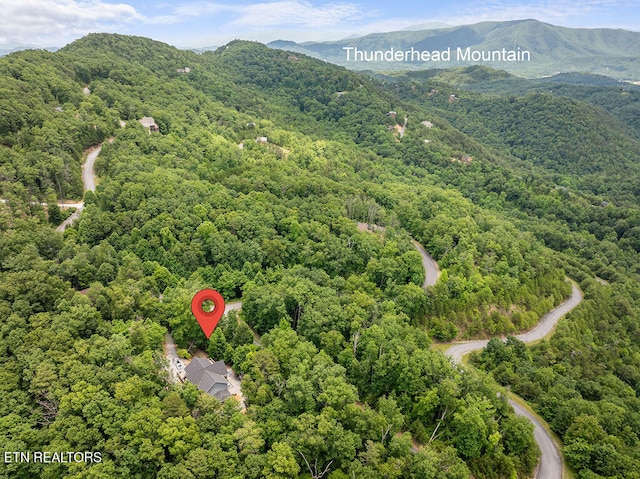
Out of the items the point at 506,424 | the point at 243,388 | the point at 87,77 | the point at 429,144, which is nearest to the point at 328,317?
the point at 243,388

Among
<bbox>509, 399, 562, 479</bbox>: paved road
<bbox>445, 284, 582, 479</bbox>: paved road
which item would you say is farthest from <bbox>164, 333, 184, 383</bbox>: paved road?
<bbox>509, 399, 562, 479</bbox>: paved road

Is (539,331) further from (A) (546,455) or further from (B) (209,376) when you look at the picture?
(B) (209,376)

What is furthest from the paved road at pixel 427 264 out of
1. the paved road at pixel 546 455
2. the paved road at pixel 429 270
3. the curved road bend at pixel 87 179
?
the curved road bend at pixel 87 179

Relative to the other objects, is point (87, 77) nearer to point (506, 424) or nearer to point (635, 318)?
point (506, 424)

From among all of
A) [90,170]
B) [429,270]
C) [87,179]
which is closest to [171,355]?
[429,270]

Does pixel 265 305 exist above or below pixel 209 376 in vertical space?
above
